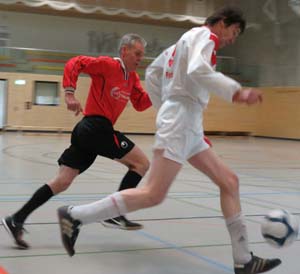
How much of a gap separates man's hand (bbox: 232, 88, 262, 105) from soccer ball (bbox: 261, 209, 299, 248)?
0.91 metres

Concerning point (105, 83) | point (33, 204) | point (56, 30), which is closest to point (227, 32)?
point (105, 83)

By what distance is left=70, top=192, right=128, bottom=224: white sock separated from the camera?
3.32 m

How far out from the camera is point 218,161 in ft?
11.3

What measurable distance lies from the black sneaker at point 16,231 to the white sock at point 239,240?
1613mm

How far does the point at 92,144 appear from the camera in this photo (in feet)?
13.9

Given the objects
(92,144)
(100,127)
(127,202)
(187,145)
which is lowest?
(127,202)

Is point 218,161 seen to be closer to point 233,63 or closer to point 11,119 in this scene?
point 11,119

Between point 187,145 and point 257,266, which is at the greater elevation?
point 187,145

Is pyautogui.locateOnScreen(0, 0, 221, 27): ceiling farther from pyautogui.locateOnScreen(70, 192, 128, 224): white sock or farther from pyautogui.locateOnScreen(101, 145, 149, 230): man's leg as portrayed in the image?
pyautogui.locateOnScreen(70, 192, 128, 224): white sock

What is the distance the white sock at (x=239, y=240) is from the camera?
3322mm

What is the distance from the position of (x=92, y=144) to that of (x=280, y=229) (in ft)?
5.53

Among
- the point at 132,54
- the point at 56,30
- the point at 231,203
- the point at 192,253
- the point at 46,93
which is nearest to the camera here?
the point at 231,203

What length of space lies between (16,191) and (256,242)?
12.0 feet

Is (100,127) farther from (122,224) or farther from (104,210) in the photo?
(104,210)
